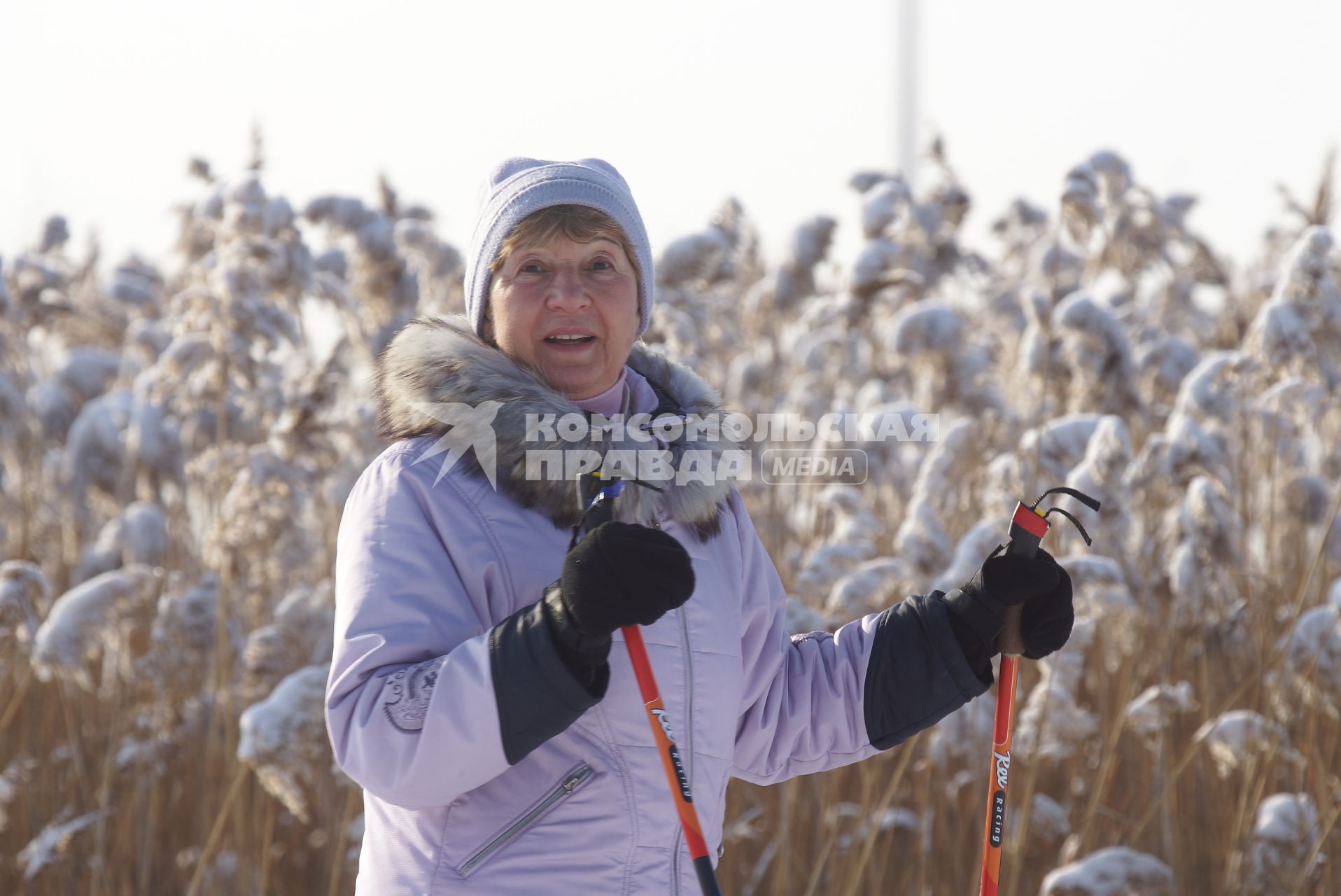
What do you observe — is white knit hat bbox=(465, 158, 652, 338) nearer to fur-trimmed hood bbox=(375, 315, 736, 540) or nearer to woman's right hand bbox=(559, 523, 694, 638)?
fur-trimmed hood bbox=(375, 315, 736, 540)

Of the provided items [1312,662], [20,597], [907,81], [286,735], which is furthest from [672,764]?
[907,81]

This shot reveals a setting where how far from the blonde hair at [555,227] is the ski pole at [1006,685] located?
0.68 m

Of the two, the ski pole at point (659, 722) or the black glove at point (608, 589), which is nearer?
the black glove at point (608, 589)

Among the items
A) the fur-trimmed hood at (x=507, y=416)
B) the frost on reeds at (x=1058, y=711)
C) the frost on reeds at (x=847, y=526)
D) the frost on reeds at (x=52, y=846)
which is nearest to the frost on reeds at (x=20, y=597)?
the frost on reeds at (x=847, y=526)

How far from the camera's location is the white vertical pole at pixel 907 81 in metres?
9.27

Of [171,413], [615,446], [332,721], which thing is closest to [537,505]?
[615,446]

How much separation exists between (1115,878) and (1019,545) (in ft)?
4.77

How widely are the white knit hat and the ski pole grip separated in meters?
0.62

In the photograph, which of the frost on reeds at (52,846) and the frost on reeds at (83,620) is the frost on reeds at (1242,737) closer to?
the frost on reeds at (83,620)

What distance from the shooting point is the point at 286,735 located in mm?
2695

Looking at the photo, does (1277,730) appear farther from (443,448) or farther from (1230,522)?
(443,448)

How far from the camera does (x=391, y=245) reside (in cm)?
406

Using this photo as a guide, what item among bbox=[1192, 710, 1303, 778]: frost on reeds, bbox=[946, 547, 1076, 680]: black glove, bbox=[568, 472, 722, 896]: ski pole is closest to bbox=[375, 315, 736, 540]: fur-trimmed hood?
bbox=[568, 472, 722, 896]: ski pole

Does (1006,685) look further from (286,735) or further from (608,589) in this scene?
(286,735)
